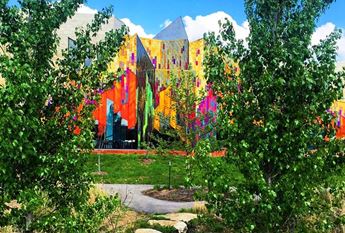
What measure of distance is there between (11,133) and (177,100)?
1187 centimetres

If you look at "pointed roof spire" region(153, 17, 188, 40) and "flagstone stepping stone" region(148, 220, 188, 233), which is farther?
"pointed roof spire" region(153, 17, 188, 40)

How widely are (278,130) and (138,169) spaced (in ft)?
54.3

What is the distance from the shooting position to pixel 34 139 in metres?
5.72

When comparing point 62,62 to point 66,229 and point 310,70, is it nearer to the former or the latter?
point 66,229

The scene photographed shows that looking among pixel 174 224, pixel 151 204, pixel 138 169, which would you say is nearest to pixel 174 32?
pixel 138 169

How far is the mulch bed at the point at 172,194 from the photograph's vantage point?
15203 millimetres

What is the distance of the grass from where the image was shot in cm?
1947

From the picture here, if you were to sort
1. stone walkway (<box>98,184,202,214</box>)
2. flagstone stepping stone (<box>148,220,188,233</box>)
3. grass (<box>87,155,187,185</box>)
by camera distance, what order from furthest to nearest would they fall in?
grass (<box>87,155,187,185</box>)
stone walkway (<box>98,184,202,214</box>)
flagstone stepping stone (<box>148,220,188,233</box>)

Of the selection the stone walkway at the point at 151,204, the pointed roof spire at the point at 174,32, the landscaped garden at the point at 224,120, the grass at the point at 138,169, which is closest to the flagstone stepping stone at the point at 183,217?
the stone walkway at the point at 151,204

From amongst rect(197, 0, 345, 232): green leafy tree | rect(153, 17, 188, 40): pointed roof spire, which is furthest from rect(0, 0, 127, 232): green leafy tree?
rect(153, 17, 188, 40): pointed roof spire

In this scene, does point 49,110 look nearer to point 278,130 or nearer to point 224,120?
point 224,120

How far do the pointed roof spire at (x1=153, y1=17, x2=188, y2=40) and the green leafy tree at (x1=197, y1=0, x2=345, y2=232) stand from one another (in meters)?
25.6

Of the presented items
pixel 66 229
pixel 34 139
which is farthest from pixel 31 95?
pixel 66 229

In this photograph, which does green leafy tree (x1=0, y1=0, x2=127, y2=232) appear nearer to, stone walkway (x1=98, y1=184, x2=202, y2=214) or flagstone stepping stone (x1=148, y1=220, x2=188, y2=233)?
flagstone stepping stone (x1=148, y1=220, x2=188, y2=233)
